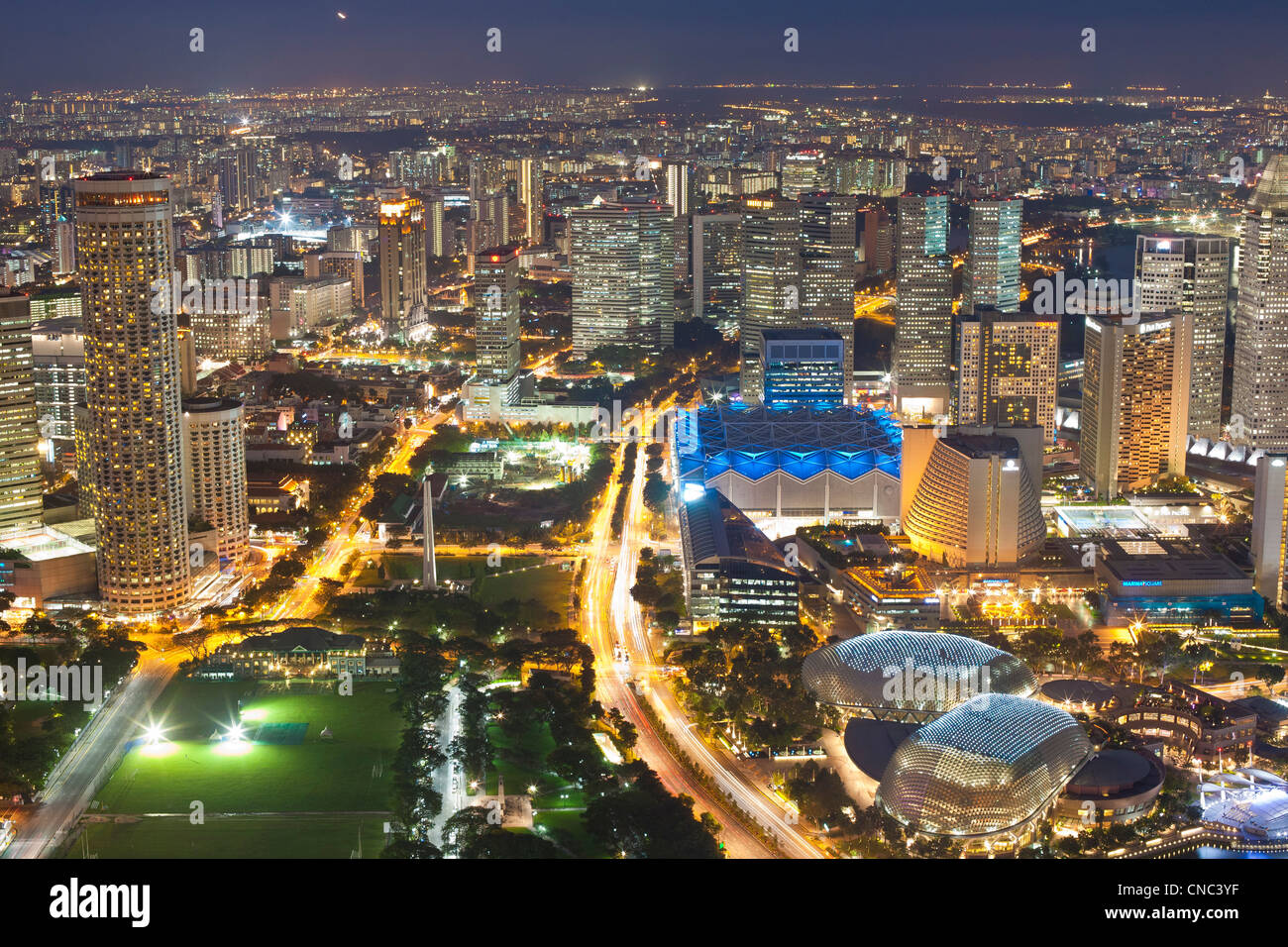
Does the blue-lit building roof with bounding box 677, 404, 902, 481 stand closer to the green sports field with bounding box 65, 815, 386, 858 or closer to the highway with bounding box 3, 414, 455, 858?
the highway with bounding box 3, 414, 455, 858

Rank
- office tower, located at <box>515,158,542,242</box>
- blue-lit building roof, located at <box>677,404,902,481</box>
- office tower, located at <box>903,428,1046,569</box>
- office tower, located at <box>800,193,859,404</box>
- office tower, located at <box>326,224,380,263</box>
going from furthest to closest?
office tower, located at <box>515,158,542,242</box>
office tower, located at <box>326,224,380,263</box>
office tower, located at <box>800,193,859,404</box>
blue-lit building roof, located at <box>677,404,902,481</box>
office tower, located at <box>903,428,1046,569</box>

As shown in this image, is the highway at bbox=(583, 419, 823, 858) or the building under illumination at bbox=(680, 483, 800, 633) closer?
the highway at bbox=(583, 419, 823, 858)

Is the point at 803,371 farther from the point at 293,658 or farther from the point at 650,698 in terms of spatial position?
the point at 293,658

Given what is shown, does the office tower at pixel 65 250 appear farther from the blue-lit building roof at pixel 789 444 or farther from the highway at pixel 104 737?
the highway at pixel 104 737

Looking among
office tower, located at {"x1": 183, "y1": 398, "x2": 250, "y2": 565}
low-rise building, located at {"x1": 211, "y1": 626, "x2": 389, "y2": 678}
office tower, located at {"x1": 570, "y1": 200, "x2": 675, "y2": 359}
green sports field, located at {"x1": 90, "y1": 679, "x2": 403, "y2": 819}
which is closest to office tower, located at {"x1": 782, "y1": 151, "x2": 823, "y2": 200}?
office tower, located at {"x1": 570, "y1": 200, "x2": 675, "y2": 359}

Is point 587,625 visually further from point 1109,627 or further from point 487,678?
point 1109,627

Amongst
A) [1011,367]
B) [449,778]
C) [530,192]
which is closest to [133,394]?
[449,778]
